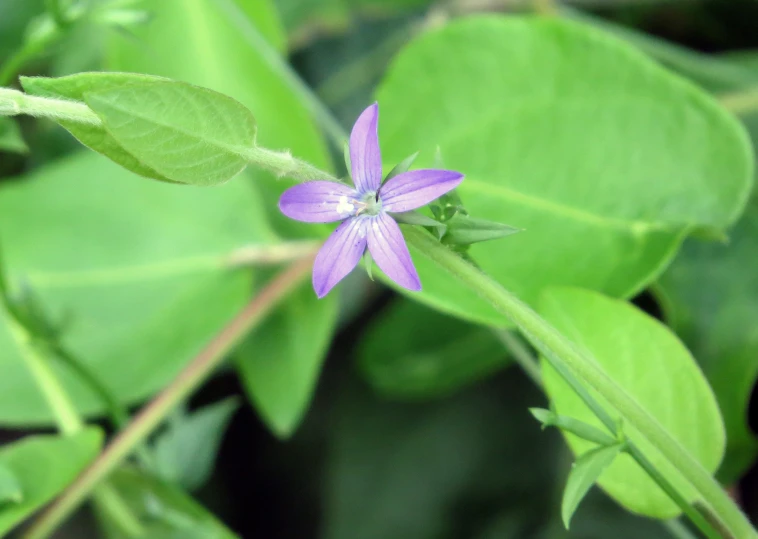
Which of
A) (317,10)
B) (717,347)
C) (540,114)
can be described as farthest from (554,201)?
(317,10)

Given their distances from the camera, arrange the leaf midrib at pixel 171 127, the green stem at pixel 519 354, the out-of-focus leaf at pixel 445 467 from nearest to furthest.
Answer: the leaf midrib at pixel 171 127 < the green stem at pixel 519 354 < the out-of-focus leaf at pixel 445 467

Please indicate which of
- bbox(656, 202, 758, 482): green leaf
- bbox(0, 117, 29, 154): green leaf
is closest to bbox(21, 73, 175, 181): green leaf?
bbox(0, 117, 29, 154): green leaf

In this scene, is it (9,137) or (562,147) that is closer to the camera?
(9,137)

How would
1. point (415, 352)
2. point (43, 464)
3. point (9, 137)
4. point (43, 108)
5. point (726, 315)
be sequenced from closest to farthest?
point (43, 108), point (9, 137), point (43, 464), point (726, 315), point (415, 352)

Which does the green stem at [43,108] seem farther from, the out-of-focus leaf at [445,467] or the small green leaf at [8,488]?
the out-of-focus leaf at [445,467]

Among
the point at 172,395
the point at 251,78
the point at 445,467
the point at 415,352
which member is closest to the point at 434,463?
the point at 445,467

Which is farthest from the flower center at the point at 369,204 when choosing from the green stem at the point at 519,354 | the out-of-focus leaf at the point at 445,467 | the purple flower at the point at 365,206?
the out-of-focus leaf at the point at 445,467

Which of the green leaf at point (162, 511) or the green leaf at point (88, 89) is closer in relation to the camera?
the green leaf at point (88, 89)

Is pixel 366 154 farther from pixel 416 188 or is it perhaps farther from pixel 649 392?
pixel 649 392
